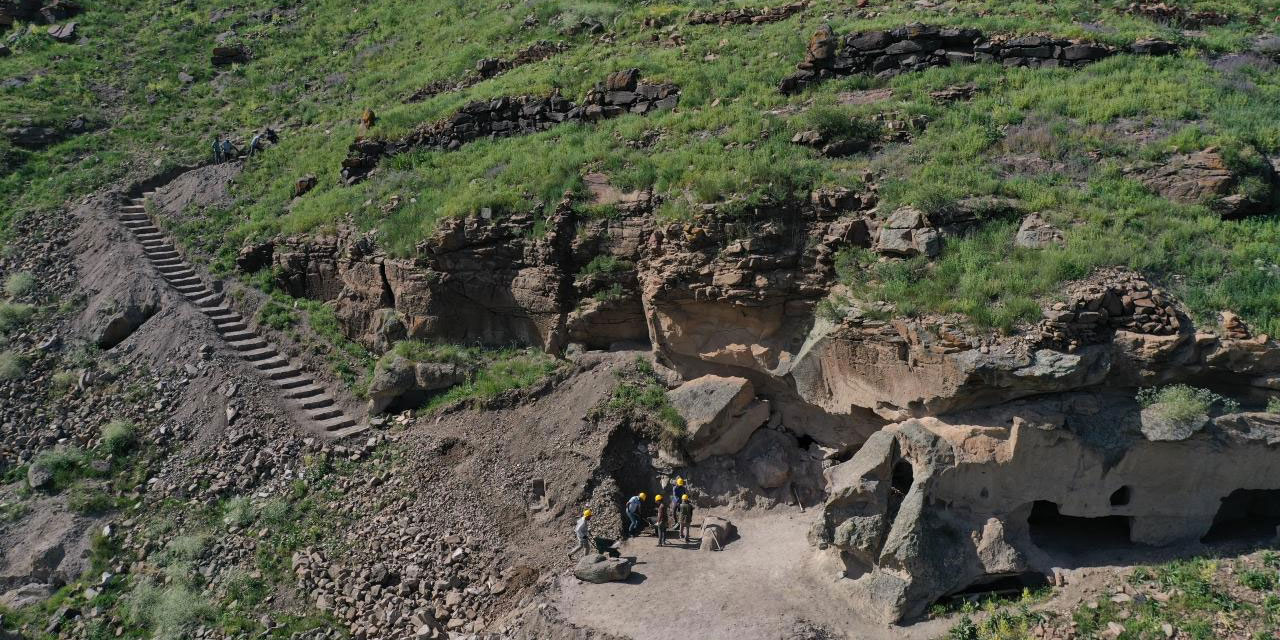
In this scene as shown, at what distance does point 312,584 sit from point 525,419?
458 centimetres

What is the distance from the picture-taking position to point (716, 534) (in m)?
13.8

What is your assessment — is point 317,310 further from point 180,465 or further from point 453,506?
point 453,506

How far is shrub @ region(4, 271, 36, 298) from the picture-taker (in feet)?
69.5

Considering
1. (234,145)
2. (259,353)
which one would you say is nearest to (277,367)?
(259,353)

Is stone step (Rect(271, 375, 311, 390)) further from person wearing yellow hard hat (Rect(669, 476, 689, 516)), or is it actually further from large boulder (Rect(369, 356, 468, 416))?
person wearing yellow hard hat (Rect(669, 476, 689, 516))

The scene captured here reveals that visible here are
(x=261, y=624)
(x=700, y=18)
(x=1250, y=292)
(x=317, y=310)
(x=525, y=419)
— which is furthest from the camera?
(x=700, y=18)

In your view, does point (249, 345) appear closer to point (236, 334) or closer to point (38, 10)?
point (236, 334)

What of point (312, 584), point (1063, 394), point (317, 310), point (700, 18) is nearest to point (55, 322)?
point (317, 310)

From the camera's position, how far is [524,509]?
48.4ft

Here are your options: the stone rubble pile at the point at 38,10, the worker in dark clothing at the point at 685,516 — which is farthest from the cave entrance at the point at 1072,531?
the stone rubble pile at the point at 38,10

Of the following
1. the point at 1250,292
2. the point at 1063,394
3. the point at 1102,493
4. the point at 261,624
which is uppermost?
the point at 1250,292

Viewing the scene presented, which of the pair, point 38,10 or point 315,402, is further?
point 38,10

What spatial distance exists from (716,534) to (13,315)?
17.9 metres

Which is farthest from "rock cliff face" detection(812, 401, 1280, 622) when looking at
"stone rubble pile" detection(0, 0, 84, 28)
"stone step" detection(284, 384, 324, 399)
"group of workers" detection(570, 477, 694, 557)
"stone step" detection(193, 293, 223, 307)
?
"stone rubble pile" detection(0, 0, 84, 28)
